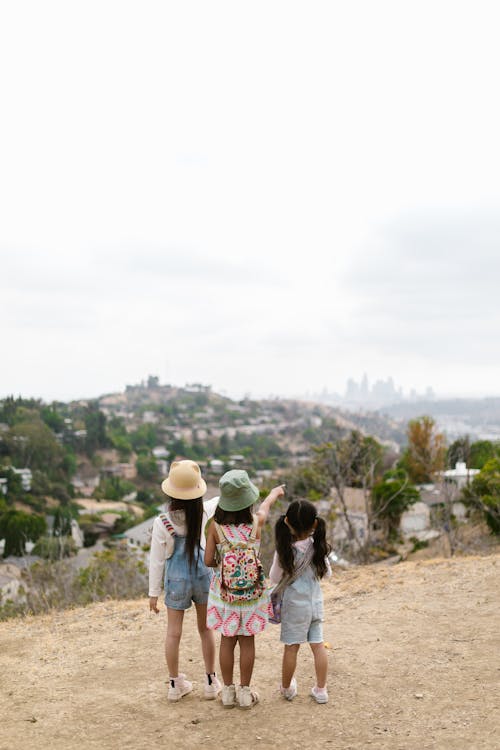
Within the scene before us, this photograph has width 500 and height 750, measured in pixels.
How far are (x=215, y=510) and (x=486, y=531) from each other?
43.3 ft

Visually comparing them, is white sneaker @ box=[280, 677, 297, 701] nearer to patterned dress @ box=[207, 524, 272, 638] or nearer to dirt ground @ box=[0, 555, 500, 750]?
dirt ground @ box=[0, 555, 500, 750]

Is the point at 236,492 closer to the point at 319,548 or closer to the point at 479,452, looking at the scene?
the point at 319,548

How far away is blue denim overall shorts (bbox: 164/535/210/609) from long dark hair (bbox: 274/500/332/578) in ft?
1.54

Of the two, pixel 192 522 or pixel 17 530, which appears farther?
pixel 17 530

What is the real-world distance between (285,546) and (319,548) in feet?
0.61

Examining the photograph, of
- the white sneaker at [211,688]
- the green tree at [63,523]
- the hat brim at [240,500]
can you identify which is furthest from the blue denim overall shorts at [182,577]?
the green tree at [63,523]

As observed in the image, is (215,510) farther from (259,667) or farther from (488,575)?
(488,575)

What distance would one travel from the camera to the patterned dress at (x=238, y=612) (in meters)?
3.30

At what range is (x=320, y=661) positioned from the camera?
3492 mm

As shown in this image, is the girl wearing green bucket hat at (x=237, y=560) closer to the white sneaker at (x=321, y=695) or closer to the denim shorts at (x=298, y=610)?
the denim shorts at (x=298, y=610)

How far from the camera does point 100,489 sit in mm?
53188

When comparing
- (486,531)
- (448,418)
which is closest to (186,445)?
(486,531)

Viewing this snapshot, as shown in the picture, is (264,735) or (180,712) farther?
(180,712)

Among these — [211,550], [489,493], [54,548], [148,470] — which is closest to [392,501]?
[489,493]
